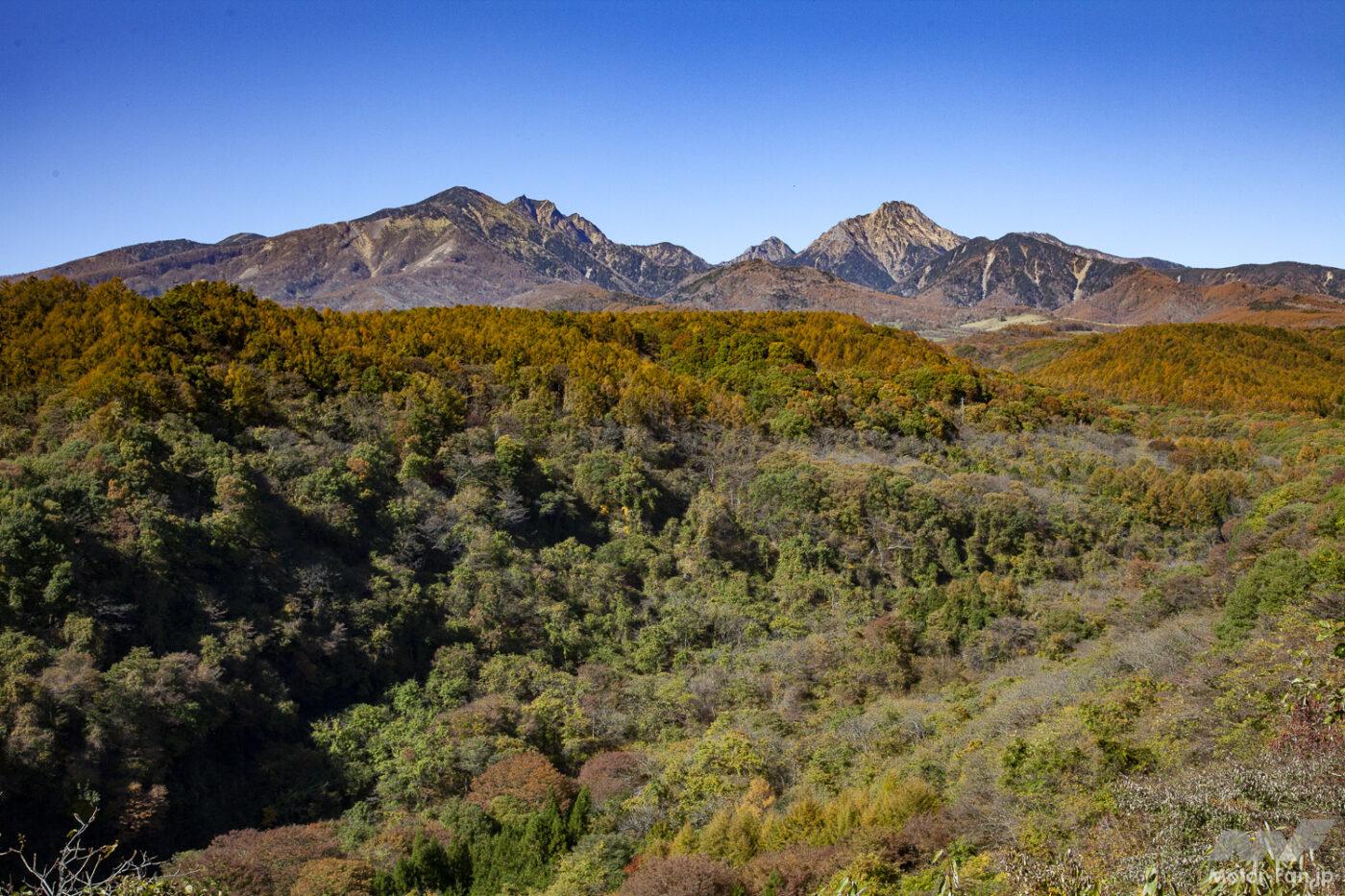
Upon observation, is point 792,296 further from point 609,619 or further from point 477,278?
point 609,619

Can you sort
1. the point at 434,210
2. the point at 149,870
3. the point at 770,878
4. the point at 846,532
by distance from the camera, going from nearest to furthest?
the point at 770,878 < the point at 149,870 < the point at 846,532 < the point at 434,210

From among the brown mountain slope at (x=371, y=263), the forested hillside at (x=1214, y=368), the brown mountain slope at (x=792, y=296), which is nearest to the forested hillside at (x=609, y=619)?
the forested hillside at (x=1214, y=368)

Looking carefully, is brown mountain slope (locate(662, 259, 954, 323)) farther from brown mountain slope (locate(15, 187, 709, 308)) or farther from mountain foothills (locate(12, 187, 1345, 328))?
brown mountain slope (locate(15, 187, 709, 308))

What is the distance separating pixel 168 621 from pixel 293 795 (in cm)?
544

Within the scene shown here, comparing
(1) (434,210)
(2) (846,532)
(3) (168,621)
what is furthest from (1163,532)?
(1) (434,210)

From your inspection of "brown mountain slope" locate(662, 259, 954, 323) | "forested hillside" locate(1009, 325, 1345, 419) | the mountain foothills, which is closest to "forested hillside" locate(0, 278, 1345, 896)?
"forested hillside" locate(1009, 325, 1345, 419)

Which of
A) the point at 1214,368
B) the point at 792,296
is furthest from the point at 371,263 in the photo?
the point at 1214,368

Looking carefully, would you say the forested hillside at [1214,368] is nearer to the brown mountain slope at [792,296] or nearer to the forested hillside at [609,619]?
the forested hillside at [609,619]

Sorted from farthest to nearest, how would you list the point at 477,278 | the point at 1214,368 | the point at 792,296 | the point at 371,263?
the point at 371,263, the point at 477,278, the point at 792,296, the point at 1214,368

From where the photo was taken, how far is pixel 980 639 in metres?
23.7

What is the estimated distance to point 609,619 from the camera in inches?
1016

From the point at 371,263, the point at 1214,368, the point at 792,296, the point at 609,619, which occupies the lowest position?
the point at 609,619

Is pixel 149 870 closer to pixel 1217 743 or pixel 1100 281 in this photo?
pixel 1217 743

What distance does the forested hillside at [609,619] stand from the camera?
13227 millimetres
